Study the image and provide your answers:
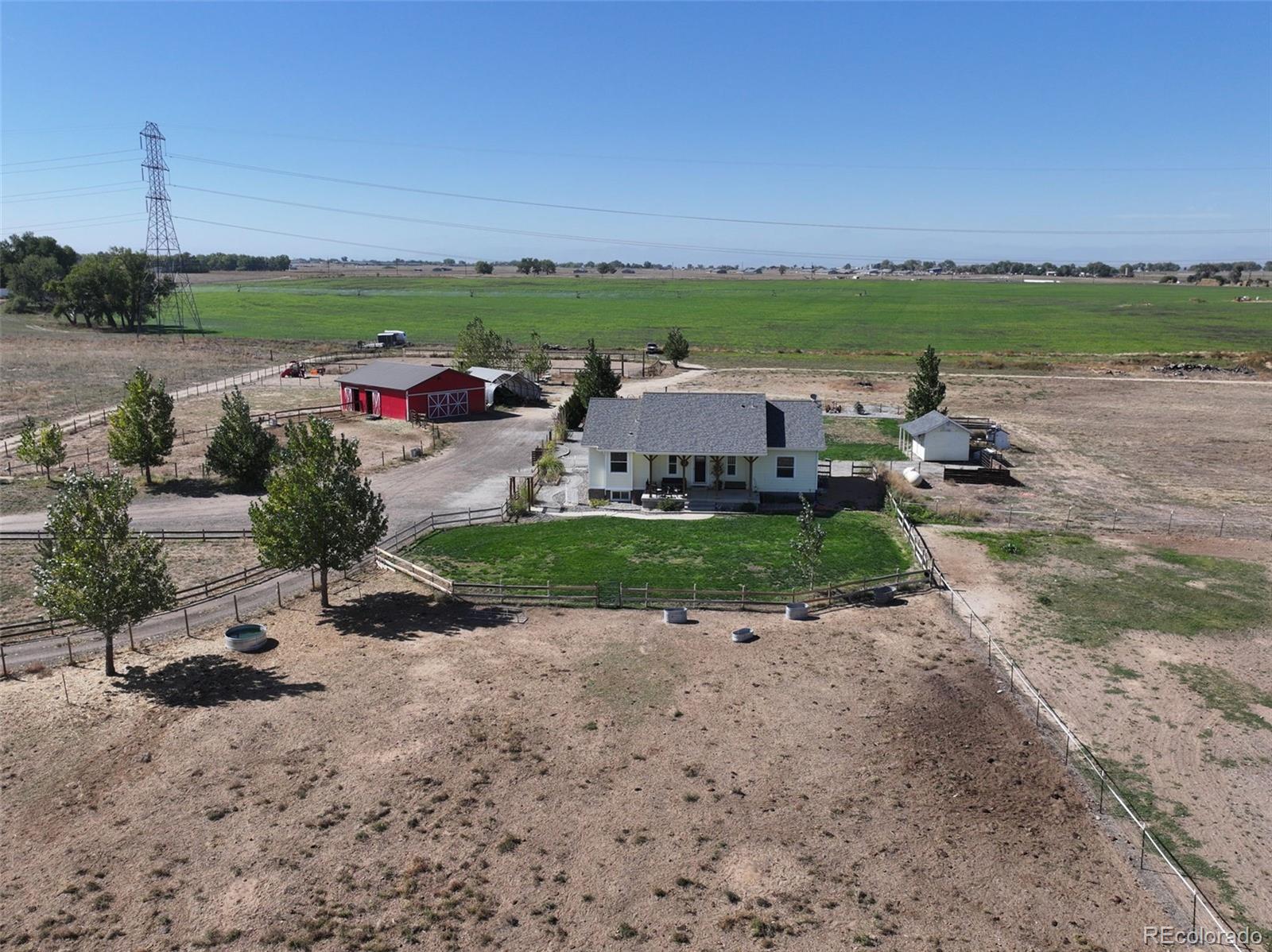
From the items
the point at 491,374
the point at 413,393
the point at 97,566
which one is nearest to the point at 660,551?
the point at 97,566

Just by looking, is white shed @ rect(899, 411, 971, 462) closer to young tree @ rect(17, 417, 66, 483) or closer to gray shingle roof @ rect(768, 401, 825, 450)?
gray shingle roof @ rect(768, 401, 825, 450)

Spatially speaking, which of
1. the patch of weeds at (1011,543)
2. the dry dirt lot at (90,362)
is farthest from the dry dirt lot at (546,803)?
the dry dirt lot at (90,362)

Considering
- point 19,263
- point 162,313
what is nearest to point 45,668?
point 162,313

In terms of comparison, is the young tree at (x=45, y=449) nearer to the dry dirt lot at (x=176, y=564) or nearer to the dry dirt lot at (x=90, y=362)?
the dry dirt lot at (x=176, y=564)

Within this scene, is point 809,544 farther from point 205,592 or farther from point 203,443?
point 203,443

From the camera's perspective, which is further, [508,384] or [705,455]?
[508,384]

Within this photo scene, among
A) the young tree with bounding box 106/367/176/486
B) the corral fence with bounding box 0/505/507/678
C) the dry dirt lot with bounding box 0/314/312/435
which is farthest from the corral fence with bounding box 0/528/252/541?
the dry dirt lot with bounding box 0/314/312/435

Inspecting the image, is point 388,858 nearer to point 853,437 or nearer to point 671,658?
point 671,658
